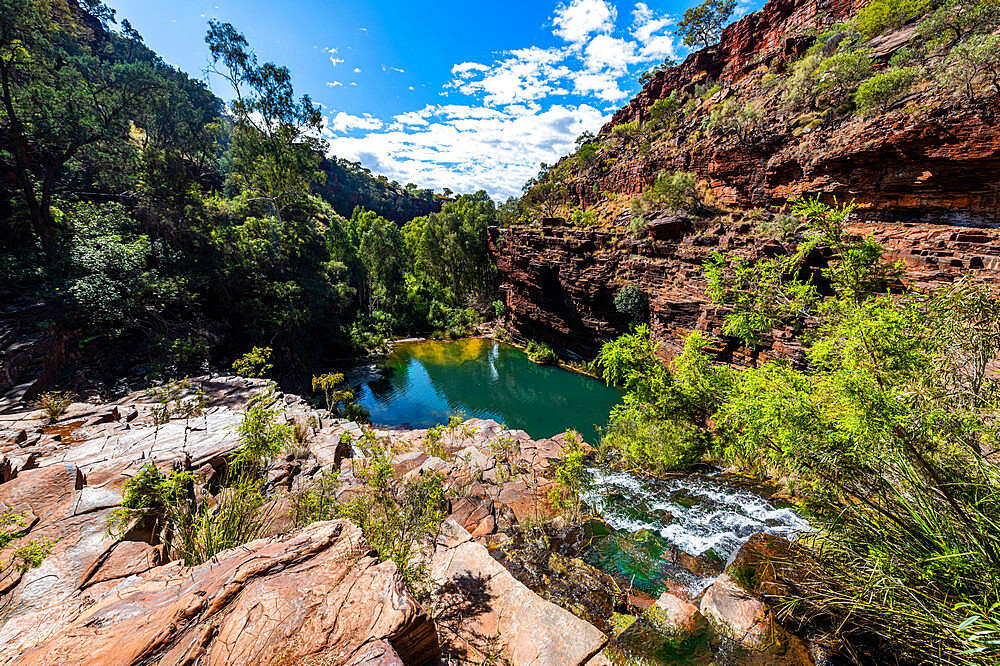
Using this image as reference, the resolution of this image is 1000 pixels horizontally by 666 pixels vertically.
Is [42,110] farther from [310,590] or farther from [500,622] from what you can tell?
[500,622]

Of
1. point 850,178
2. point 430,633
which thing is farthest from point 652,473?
point 850,178

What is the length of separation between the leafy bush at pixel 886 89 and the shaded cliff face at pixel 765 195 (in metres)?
0.28

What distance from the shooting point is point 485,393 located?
54.1 ft

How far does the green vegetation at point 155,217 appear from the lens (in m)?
8.62

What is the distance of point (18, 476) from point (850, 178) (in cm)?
1990

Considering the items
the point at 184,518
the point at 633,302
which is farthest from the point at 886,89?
the point at 184,518

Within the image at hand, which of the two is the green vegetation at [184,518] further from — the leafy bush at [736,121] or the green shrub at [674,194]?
the leafy bush at [736,121]

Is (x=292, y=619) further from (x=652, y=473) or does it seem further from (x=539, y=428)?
(x=539, y=428)

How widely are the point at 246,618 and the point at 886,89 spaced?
62.5ft

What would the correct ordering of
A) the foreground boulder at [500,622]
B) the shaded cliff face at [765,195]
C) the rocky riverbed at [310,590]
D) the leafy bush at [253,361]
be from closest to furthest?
the rocky riverbed at [310,590]
the foreground boulder at [500,622]
the leafy bush at [253,361]
the shaded cliff face at [765,195]

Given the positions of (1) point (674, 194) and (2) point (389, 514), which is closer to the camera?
(2) point (389, 514)

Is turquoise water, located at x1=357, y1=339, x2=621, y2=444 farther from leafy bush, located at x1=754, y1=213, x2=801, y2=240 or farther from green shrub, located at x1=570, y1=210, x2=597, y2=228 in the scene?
green shrub, located at x1=570, y1=210, x2=597, y2=228

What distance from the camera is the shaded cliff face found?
29.6 feet

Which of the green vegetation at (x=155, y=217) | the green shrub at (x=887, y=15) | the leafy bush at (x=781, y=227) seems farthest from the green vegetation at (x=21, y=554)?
the green shrub at (x=887, y=15)
